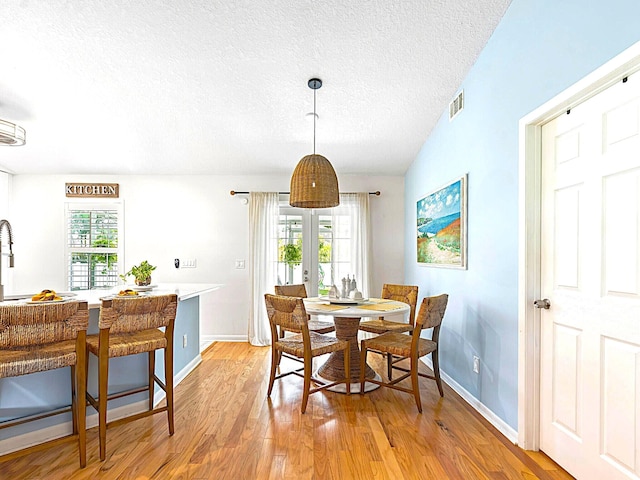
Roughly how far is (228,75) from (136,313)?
2076 millimetres

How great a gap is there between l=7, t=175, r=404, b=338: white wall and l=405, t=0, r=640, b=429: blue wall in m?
1.49

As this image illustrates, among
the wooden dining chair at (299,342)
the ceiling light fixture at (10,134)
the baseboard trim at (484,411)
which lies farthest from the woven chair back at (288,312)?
the ceiling light fixture at (10,134)

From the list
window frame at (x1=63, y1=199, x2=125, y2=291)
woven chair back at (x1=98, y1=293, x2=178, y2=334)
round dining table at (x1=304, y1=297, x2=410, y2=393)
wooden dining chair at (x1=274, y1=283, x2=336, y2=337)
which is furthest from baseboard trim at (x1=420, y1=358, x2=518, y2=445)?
window frame at (x1=63, y1=199, x2=125, y2=291)

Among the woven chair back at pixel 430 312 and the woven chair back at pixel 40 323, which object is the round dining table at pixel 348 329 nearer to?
the woven chair back at pixel 430 312

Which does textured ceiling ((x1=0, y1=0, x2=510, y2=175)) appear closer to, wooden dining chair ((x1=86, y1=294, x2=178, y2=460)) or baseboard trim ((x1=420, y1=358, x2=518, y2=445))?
wooden dining chair ((x1=86, y1=294, x2=178, y2=460))

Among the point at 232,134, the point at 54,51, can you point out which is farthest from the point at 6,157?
the point at 232,134

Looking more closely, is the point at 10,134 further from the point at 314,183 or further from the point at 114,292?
the point at 314,183

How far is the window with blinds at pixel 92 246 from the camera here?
4.89 metres

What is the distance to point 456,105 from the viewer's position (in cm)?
325

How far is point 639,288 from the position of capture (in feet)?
5.12

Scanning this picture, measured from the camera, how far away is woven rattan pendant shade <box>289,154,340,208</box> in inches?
112

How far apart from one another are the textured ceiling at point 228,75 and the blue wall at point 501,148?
1.18ft

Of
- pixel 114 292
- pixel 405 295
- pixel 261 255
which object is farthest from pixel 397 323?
pixel 114 292

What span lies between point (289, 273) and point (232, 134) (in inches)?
76.5
